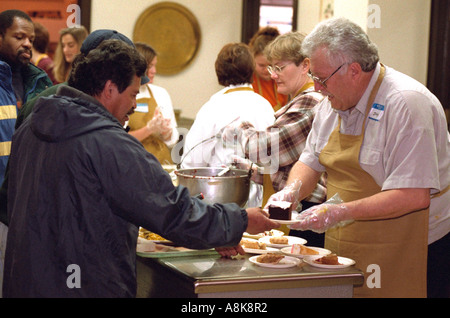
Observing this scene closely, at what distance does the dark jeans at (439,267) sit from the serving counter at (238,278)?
0.58 metres

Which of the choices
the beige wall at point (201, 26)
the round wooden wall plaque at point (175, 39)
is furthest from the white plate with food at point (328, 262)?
the round wooden wall plaque at point (175, 39)

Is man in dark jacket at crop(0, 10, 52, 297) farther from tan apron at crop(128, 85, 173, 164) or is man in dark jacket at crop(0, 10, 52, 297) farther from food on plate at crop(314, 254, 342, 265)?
food on plate at crop(314, 254, 342, 265)

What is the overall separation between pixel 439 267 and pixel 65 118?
176 cm

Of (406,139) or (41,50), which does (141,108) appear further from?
(406,139)

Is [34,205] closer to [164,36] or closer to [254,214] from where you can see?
[254,214]

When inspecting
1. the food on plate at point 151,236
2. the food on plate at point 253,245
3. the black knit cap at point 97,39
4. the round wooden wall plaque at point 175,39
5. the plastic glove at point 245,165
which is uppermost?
the round wooden wall plaque at point 175,39

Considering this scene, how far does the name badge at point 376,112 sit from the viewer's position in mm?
2537

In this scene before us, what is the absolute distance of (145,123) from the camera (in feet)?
17.5

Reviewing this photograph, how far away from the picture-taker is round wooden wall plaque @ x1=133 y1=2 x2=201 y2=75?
8242mm

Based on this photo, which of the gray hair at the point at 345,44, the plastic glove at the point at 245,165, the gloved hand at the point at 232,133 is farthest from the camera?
the gloved hand at the point at 232,133

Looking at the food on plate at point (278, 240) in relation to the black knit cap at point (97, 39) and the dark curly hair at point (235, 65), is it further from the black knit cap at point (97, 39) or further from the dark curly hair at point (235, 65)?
the dark curly hair at point (235, 65)

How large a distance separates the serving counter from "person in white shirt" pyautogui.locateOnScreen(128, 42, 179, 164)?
272 centimetres

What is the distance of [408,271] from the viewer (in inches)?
103

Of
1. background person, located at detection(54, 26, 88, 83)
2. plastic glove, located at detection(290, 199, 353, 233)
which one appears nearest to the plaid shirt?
plastic glove, located at detection(290, 199, 353, 233)
